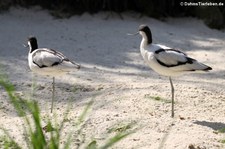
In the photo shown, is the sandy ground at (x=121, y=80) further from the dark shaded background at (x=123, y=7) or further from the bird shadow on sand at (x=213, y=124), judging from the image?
the dark shaded background at (x=123, y=7)

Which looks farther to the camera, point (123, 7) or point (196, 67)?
point (123, 7)

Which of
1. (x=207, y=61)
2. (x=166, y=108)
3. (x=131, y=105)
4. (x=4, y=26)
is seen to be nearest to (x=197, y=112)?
(x=166, y=108)

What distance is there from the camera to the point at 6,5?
985cm

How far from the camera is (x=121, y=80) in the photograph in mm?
6348

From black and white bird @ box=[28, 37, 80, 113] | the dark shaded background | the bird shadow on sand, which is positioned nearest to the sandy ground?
the bird shadow on sand

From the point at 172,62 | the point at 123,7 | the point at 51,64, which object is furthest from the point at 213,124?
the point at 123,7

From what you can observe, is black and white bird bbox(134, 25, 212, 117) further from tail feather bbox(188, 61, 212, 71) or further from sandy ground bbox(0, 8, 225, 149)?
sandy ground bbox(0, 8, 225, 149)

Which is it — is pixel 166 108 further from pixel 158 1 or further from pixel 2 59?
pixel 158 1

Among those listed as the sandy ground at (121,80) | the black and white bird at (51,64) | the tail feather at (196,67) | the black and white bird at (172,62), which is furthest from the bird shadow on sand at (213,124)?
the black and white bird at (51,64)

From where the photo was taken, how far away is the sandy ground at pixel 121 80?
426cm

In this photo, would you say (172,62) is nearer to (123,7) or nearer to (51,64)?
(51,64)

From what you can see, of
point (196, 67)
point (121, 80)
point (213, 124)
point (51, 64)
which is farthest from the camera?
point (121, 80)

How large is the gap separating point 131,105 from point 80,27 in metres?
4.44

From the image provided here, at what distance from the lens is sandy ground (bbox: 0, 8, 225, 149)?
426cm
